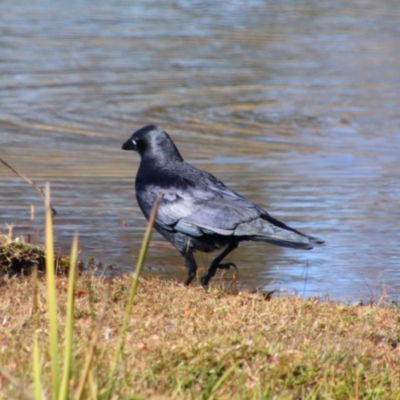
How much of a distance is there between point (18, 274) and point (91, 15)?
604 inches

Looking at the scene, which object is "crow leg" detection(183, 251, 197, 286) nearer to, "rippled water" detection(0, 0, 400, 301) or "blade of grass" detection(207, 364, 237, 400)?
"rippled water" detection(0, 0, 400, 301)

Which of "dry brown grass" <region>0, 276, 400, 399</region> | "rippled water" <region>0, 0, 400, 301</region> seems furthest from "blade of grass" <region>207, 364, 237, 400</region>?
"rippled water" <region>0, 0, 400, 301</region>

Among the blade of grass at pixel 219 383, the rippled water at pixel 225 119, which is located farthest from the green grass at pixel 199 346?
the rippled water at pixel 225 119

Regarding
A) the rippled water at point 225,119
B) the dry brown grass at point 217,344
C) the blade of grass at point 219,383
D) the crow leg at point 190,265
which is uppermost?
the blade of grass at point 219,383

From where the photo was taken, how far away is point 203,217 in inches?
242

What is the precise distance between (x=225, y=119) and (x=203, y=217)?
6.46 meters

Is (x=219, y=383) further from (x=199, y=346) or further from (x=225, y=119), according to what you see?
(x=225, y=119)

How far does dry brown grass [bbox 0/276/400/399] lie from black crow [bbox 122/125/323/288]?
1.24 ft

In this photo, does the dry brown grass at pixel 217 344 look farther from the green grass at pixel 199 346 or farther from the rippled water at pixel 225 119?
the rippled water at pixel 225 119

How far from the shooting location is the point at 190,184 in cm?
632

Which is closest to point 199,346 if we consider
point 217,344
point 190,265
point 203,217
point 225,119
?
point 217,344

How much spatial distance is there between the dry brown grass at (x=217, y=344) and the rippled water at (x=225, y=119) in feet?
3.65

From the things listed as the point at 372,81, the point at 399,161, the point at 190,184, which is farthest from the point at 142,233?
the point at 372,81

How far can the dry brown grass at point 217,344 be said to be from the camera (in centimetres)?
423
